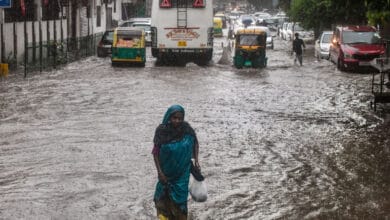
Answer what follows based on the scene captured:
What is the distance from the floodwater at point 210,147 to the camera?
34.0 feet

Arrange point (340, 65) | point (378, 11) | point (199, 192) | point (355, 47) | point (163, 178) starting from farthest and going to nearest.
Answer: point (340, 65), point (355, 47), point (378, 11), point (199, 192), point (163, 178)

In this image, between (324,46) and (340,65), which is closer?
(340,65)

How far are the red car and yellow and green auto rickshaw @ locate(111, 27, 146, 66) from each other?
8539 millimetres

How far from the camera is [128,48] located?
3375cm

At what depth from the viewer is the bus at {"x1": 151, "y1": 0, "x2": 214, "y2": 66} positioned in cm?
3388

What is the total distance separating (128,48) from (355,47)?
9801 millimetres

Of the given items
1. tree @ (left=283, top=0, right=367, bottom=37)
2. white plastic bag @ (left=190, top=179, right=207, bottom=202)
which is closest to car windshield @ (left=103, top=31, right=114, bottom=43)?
tree @ (left=283, top=0, right=367, bottom=37)

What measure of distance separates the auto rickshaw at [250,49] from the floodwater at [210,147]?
5345 millimetres

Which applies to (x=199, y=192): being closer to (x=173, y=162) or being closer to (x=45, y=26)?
(x=173, y=162)

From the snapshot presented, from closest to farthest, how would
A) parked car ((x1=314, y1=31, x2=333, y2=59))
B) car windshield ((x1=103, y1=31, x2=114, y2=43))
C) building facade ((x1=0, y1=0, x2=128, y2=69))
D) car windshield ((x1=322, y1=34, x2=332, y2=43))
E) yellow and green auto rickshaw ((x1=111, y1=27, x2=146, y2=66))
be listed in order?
building facade ((x1=0, y1=0, x2=128, y2=69)), yellow and green auto rickshaw ((x1=111, y1=27, x2=146, y2=66)), parked car ((x1=314, y1=31, x2=333, y2=59)), car windshield ((x1=322, y1=34, x2=332, y2=43)), car windshield ((x1=103, y1=31, x2=114, y2=43))

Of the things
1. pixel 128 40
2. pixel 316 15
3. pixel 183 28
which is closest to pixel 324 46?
pixel 183 28

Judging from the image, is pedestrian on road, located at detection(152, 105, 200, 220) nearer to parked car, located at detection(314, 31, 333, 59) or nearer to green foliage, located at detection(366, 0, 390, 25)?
green foliage, located at detection(366, 0, 390, 25)

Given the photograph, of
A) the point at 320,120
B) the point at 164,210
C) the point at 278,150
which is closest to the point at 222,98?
the point at 320,120

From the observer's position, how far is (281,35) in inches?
2594
